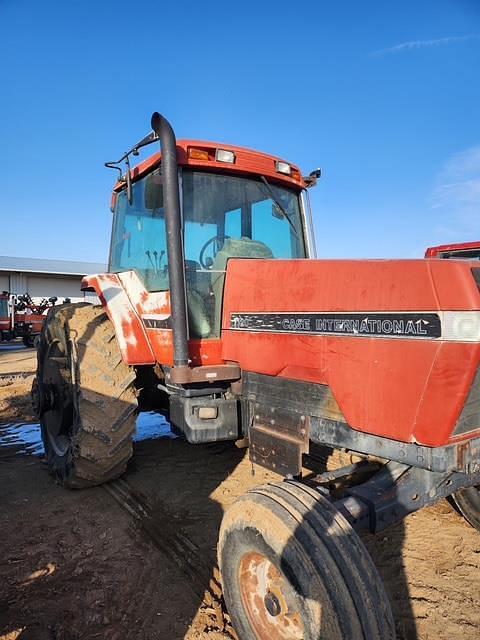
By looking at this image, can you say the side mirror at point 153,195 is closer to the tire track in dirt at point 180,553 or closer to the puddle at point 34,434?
the tire track in dirt at point 180,553

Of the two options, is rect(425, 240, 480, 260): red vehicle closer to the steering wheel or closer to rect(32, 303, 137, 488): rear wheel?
the steering wheel

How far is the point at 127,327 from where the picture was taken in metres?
3.03

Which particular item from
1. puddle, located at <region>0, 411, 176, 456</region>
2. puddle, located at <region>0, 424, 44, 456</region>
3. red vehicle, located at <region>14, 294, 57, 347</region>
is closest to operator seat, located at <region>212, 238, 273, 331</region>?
puddle, located at <region>0, 411, 176, 456</region>

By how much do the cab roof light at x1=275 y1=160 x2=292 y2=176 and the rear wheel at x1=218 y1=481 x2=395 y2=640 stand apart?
2147mm

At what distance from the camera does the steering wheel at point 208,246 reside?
2.88m

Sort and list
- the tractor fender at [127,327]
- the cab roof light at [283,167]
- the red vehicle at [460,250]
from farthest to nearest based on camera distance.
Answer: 1. the red vehicle at [460,250]
2. the cab roof light at [283,167]
3. the tractor fender at [127,327]

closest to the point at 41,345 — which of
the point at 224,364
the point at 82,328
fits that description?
the point at 82,328

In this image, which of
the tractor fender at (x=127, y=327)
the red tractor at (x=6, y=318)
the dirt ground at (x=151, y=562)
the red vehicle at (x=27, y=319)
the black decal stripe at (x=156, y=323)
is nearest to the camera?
the dirt ground at (x=151, y=562)

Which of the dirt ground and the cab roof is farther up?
the cab roof

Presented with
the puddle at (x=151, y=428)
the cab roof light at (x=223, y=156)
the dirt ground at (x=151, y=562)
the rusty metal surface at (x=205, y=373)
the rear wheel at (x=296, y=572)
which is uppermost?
the cab roof light at (x=223, y=156)

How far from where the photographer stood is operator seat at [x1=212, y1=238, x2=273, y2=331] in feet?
9.26

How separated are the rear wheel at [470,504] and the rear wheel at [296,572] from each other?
4.88 ft

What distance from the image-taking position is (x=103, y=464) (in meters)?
3.17

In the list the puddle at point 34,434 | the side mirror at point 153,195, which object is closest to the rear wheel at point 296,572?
the side mirror at point 153,195
